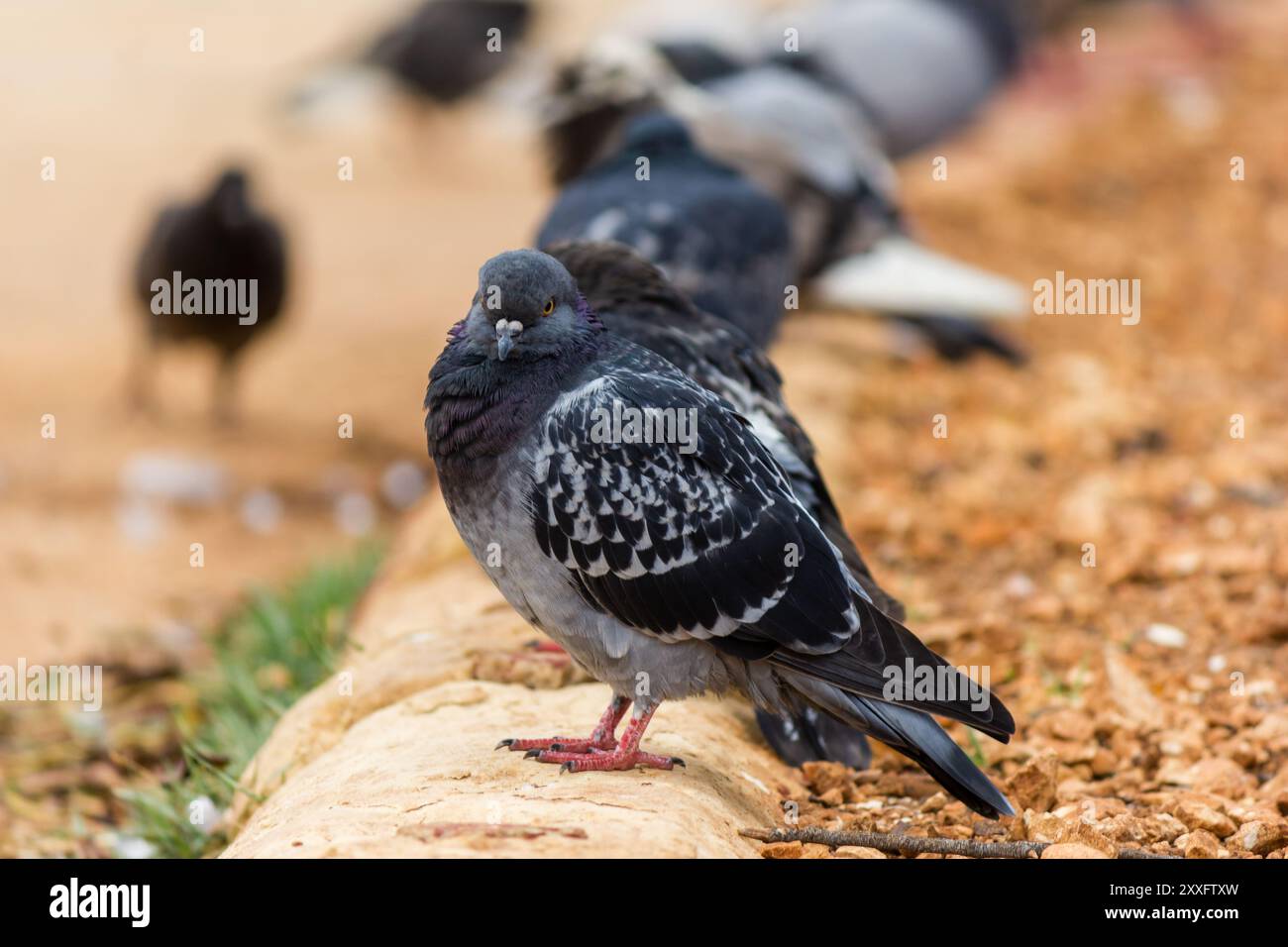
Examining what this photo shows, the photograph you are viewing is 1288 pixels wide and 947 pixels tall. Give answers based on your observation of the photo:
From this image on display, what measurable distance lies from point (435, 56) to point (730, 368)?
40.0 ft

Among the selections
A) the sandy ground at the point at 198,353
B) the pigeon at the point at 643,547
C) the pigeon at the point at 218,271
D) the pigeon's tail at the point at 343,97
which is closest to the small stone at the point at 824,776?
the pigeon at the point at 643,547

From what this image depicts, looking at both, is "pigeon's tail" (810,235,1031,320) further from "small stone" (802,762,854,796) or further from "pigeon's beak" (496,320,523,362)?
"pigeon's beak" (496,320,523,362)

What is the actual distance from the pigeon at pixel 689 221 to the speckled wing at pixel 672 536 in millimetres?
2253

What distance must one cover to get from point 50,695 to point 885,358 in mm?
4743

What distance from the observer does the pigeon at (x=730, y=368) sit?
4375 millimetres

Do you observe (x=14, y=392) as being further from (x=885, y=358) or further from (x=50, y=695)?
(x=885, y=358)

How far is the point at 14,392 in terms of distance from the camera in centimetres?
1045

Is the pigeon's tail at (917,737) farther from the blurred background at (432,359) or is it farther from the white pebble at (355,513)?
A: the white pebble at (355,513)

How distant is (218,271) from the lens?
10.1m

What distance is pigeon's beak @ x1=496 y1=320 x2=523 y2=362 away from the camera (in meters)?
3.81

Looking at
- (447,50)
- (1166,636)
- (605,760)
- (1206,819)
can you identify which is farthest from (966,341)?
(447,50)

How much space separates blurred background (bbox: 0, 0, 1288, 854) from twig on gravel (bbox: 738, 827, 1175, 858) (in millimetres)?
1612

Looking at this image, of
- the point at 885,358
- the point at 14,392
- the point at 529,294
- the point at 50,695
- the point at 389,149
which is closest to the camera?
the point at 529,294
